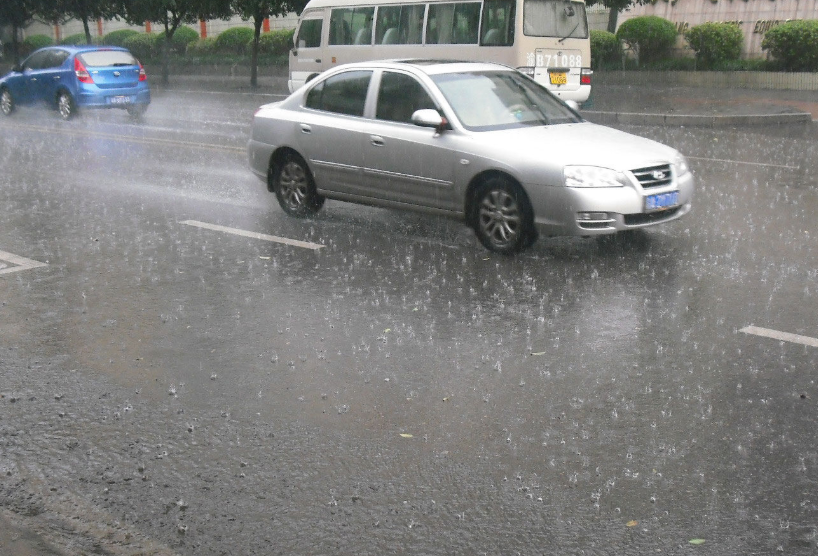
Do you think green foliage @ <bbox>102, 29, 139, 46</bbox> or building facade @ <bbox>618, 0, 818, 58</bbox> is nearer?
building facade @ <bbox>618, 0, 818, 58</bbox>

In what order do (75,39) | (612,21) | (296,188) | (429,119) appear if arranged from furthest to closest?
(75,39) → (612,21) → (296,188) → (429,119)

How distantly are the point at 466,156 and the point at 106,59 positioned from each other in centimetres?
1561

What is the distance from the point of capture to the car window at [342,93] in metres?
9.74

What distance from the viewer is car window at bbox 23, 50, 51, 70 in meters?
22.6

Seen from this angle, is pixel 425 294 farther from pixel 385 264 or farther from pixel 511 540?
pixel 511 540

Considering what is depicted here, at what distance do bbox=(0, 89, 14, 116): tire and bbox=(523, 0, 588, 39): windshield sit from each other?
484 inches

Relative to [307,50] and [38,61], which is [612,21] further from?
[38,61]

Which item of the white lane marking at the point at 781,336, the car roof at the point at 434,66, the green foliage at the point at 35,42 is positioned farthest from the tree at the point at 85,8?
the white lane marking at the point at 781,336

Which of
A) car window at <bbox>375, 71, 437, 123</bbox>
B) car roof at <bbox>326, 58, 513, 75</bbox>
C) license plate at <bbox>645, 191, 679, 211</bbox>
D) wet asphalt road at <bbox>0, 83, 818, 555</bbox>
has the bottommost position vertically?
wet asphalt road at <bbox>0, 83, 818, 555</bbox>

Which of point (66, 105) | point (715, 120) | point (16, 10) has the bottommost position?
point (66, 105)

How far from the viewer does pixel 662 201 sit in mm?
8344

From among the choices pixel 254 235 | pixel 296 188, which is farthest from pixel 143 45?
pixel 254 235

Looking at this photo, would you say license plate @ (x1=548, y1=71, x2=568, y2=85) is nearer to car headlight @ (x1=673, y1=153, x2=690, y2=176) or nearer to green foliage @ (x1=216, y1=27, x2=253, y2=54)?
car headlight @ (x1=673, y1=153, x2=690, y2=176)

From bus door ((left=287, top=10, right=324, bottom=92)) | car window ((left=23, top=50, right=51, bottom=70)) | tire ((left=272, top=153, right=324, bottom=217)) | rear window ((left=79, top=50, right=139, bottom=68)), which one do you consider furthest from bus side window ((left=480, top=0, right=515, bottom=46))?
car window ((left=23, top=50, right=51, bottom=70))
